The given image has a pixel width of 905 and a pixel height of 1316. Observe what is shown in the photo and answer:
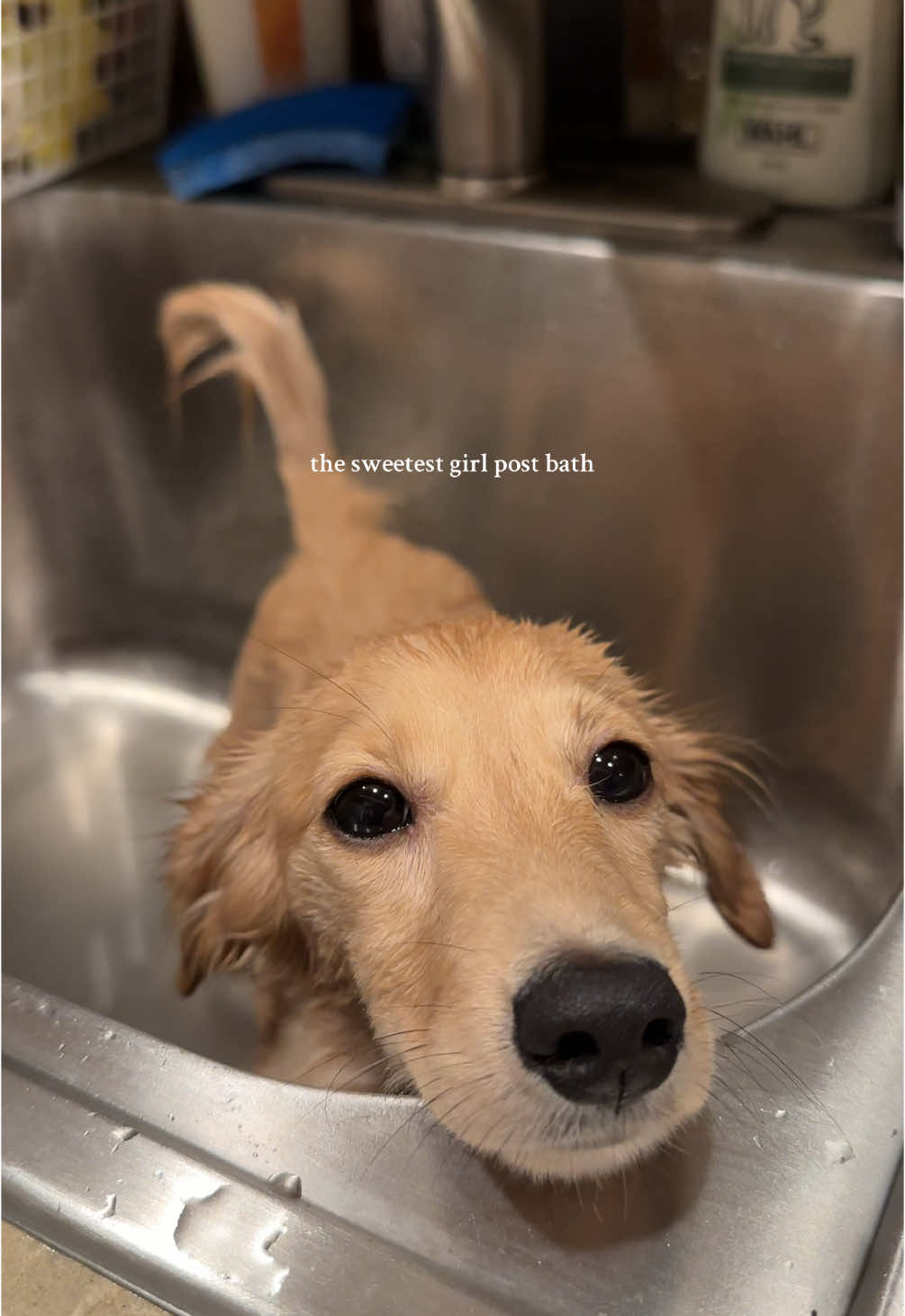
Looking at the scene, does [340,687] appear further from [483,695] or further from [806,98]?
[806,98]

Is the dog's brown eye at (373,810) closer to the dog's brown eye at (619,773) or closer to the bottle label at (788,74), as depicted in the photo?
the dog's brown eye at (619,773)

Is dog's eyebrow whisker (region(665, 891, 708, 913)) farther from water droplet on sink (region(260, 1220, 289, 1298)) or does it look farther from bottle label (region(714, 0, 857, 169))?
bottle label (region(714, 0, 857, 169))

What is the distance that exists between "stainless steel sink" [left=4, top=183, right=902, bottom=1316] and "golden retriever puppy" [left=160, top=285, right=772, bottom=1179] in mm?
45

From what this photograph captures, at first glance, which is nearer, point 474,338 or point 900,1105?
point 900,1105

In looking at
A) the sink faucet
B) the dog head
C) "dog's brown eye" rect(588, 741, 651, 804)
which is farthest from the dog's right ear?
the sink faucet

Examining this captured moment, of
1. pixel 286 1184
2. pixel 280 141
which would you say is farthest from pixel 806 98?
pixel 286 1184

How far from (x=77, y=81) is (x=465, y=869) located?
1146 millimetres

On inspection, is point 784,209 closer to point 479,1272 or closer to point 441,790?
point 441,790

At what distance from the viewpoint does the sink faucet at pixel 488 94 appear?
1029mm

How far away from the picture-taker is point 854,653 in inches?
38.9

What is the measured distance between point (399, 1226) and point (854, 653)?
66 centimetres

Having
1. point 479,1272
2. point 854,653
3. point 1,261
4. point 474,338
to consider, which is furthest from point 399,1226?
point 1,261

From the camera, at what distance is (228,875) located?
0.83 m

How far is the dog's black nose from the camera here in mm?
489
